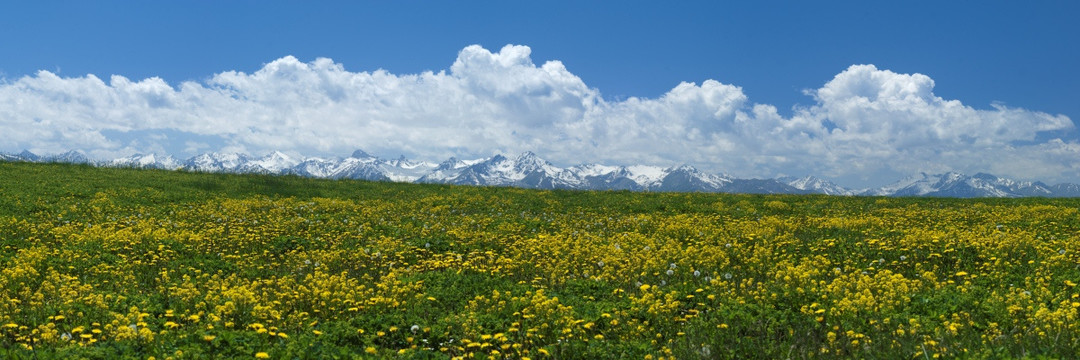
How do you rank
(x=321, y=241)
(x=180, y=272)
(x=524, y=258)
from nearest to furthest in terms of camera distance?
(x=180, y=272) < (x=524, y=258) < (x=321, y=241)

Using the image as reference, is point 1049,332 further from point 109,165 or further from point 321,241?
point 109,165

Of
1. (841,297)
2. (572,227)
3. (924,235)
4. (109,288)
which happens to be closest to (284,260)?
(109,288)

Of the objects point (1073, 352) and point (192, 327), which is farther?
point (192, 327)

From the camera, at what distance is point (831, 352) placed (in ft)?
20.9

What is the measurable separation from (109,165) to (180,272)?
1275 inches

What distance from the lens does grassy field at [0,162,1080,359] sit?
6789 millimetres

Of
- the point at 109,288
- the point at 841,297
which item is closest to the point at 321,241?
the point at 109,288

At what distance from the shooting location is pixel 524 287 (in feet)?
34.0

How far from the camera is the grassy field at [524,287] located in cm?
679

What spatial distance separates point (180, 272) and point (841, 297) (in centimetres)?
1215

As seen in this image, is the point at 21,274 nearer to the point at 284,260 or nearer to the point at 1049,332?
the point at 284,260

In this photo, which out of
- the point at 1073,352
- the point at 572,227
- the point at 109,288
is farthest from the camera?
the point at 572,227

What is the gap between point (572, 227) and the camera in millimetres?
19172

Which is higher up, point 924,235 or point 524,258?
point 924,235
